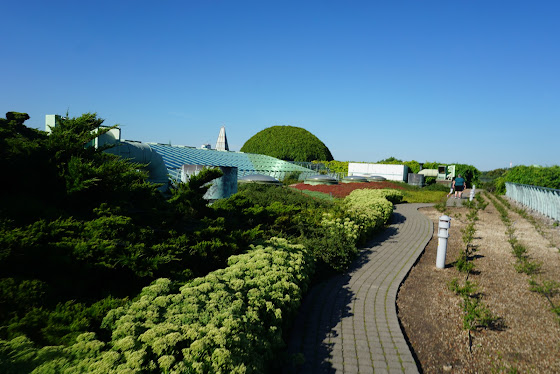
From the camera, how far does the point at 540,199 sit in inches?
563

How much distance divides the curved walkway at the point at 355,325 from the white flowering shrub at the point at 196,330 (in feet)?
1.23

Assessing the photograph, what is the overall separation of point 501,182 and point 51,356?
32.8m

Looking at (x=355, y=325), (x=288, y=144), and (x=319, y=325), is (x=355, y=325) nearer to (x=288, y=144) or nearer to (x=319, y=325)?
(x=319, y=325)

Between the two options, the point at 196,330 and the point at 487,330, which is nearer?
the point at 196,330

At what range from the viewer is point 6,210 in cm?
321

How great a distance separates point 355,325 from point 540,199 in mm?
14651

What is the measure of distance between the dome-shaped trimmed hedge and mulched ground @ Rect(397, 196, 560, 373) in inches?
1923

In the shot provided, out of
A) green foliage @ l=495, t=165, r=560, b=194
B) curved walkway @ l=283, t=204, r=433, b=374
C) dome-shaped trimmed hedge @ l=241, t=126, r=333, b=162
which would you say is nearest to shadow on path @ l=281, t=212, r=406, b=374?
curved walkway @ l=283, t=204, r=433, b=374

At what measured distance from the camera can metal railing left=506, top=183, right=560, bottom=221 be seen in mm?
12289

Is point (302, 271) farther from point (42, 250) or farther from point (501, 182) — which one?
point (501, 182)

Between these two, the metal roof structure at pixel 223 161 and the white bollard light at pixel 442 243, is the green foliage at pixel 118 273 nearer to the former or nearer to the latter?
the white bollard light at pixel 442 243

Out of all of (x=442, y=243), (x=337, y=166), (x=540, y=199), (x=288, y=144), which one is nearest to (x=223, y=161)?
(x=337, y=166)

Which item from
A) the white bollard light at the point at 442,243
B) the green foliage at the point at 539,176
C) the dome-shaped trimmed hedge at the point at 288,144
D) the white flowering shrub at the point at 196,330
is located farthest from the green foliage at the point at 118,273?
the dome-shaped trimmed hedge at the point at 288,144

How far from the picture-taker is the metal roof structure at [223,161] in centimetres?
1965
